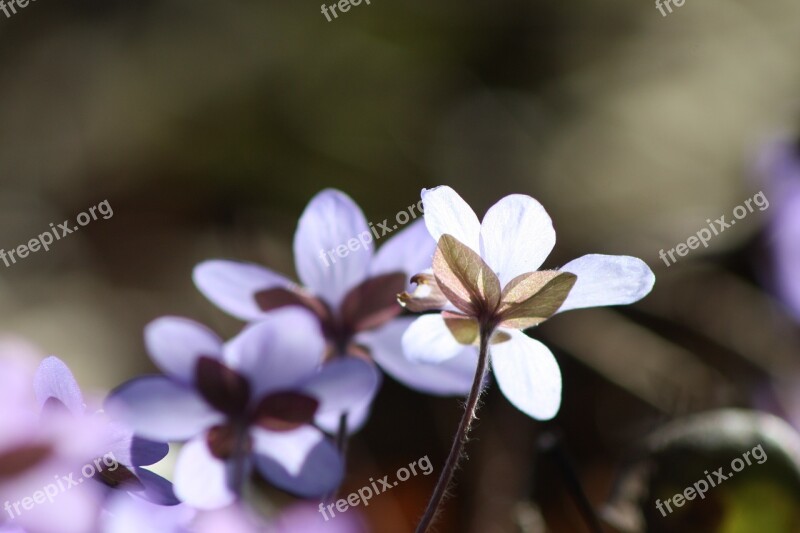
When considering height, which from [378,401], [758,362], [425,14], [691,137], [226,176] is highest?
[425,14]

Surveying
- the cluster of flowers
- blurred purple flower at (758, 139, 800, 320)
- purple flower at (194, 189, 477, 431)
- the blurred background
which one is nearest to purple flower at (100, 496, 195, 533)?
the cluster of flowers

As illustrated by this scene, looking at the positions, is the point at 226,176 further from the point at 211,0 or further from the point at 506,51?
the point at 506,51

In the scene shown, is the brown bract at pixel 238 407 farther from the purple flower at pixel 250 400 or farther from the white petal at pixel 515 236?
the white petal at pixel 515 236

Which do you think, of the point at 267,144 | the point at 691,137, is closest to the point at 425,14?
the point at 267,144

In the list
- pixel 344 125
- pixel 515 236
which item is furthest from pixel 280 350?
pixel 344 125

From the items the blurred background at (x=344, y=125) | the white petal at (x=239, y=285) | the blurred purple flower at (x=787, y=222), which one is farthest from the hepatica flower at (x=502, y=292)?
the blurred background at (x=344, y=125)

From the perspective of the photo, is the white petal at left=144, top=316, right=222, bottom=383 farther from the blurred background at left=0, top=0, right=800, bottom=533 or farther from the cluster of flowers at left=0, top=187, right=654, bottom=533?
the blurred background at left=0, top=0, right=800, bottom=533

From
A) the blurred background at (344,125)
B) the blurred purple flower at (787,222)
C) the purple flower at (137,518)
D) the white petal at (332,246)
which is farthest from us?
the blurred background at (344,125)
